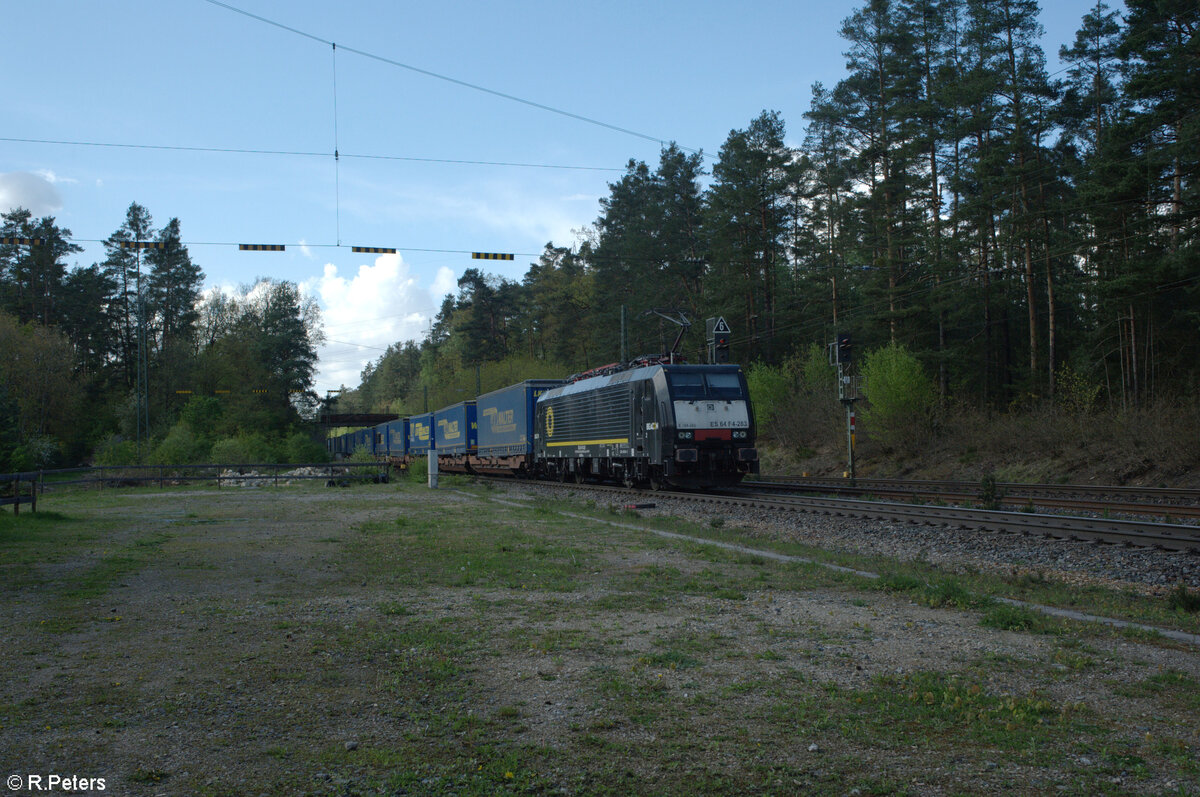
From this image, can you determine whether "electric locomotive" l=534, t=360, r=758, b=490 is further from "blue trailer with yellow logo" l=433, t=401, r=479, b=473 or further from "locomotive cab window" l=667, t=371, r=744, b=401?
"blue trailer with yellow logo" l=433, t=401, r=479, b=473

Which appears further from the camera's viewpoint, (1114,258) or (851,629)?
(1114,258)

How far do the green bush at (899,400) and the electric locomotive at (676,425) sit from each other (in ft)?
38.2

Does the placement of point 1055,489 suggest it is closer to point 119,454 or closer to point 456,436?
point 456,436

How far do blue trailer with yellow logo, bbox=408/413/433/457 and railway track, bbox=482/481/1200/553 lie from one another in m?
26.8

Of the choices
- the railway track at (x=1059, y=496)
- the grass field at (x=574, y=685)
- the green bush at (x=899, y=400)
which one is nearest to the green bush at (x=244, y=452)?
the railway track at (x=1059, y=496)

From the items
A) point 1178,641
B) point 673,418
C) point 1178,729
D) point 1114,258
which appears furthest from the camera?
point 1114,258

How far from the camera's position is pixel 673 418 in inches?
798

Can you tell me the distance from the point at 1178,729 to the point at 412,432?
4536 cm

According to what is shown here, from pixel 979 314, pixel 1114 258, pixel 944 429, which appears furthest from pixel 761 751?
pixel 979 314

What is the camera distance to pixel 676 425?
20.3 metres

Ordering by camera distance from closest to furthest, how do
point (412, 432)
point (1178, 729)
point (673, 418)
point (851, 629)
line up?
point (1178, 729), point (851, 629), point (673, 418), point (412, 432)

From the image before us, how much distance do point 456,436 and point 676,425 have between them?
864 inches

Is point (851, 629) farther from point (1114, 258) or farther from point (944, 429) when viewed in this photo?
point (1114, 258)

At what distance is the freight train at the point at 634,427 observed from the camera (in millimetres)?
20625
